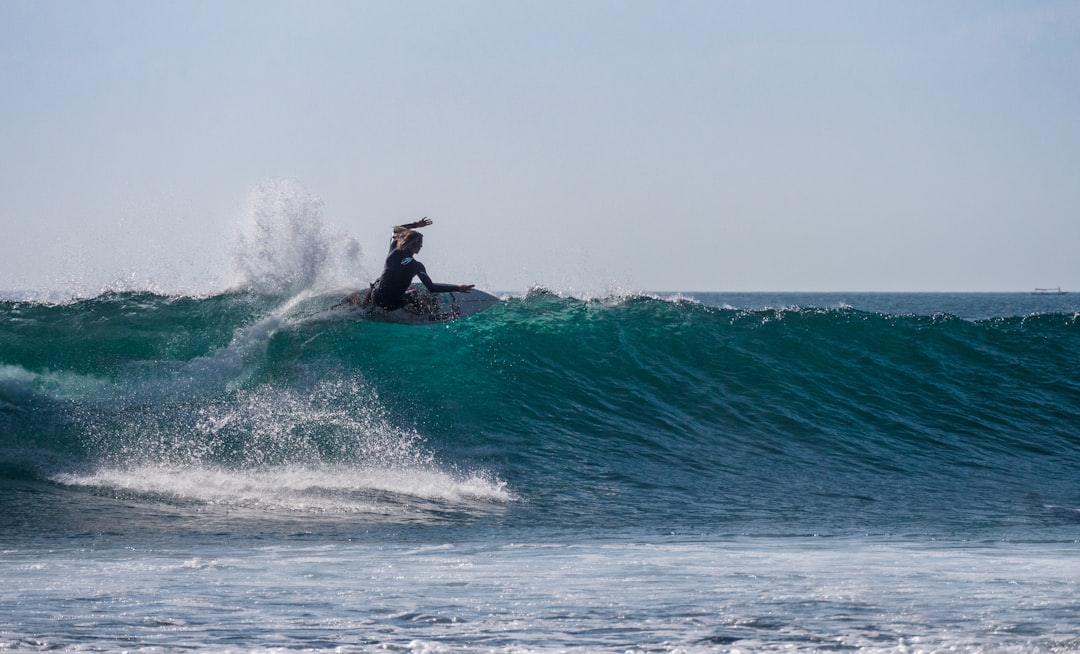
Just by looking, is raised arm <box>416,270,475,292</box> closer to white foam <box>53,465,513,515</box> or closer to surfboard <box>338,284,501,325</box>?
surfboard <box>338,284,501,325</box>

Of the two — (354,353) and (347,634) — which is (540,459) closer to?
(354,353)

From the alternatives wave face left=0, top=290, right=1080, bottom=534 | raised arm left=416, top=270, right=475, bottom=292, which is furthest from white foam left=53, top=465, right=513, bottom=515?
raised arm left=416, top=270, right=475, bottom=292

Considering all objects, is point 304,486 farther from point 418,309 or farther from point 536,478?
point 418,309

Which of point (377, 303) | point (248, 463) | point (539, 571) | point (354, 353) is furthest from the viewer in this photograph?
point (354, 353)

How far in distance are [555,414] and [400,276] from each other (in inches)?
108

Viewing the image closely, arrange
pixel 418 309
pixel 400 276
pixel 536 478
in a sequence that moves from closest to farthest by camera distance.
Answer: pixel 536 478 < pixel 400 276 < pixel 418 309

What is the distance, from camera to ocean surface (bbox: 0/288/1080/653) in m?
5.47

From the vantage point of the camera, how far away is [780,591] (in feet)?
19.7

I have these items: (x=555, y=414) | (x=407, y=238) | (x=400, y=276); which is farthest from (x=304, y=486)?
(x=555, y=414)

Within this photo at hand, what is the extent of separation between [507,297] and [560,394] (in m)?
4.12

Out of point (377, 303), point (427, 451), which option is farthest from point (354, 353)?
point (427, 451)

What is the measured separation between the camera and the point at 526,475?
34.4 ft

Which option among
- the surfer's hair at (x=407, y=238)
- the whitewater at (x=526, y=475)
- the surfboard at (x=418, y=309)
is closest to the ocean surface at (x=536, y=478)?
the whitewater at (x=526, y=475)

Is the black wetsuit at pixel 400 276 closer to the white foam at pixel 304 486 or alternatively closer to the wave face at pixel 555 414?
the wave face at pixel 555 414
